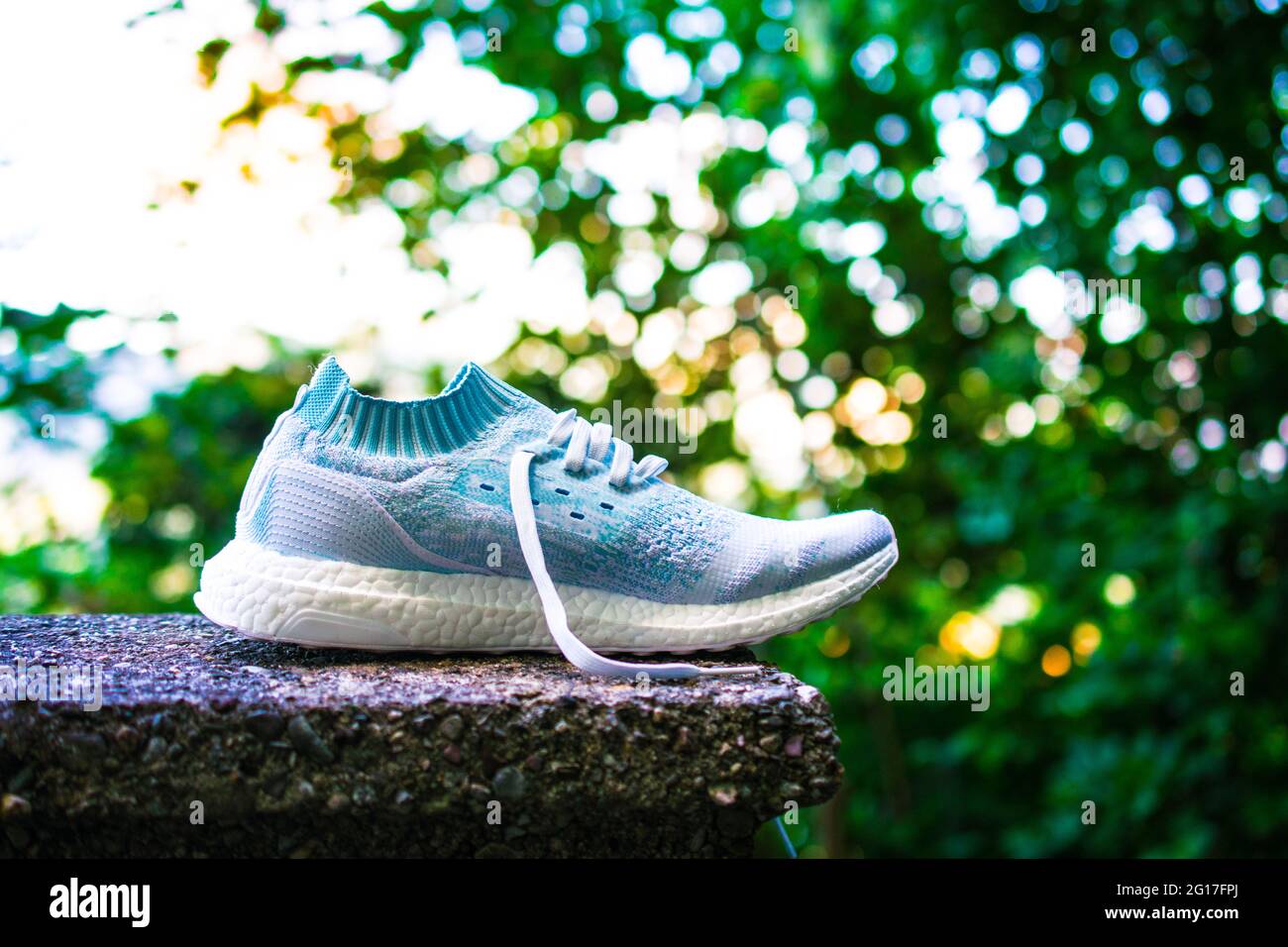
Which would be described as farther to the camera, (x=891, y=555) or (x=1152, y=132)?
(x=1152, y=132)

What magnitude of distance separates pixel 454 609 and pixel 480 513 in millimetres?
126

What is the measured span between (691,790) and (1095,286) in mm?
2042

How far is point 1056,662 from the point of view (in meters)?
3.36

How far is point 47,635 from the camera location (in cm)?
152

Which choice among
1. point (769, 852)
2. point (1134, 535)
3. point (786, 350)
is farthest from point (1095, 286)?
point (769, 852)

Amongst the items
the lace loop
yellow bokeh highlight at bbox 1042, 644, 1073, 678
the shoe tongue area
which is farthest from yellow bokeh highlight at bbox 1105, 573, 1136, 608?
the shoe tongue area

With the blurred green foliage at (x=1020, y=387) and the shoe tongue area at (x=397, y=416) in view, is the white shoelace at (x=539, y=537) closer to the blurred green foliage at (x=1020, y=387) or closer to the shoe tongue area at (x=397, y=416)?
the shoe tongue area at (x=397, y=416)

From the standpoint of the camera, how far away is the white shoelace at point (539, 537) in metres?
1.23

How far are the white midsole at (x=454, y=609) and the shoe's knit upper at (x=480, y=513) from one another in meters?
0.02

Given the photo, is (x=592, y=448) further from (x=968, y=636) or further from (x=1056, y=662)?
(x=968, y=636)

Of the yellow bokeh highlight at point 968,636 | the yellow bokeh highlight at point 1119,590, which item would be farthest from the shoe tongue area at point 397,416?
the yellow bokeh highlight at point 968,636

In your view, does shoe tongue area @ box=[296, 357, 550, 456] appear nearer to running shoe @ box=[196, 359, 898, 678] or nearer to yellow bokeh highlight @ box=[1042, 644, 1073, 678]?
running shoe @ box=[196, 359, 898, 678]

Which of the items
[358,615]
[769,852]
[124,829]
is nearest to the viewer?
[124,829]

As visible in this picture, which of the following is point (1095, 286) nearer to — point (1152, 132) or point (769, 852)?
point (1152, 132)
